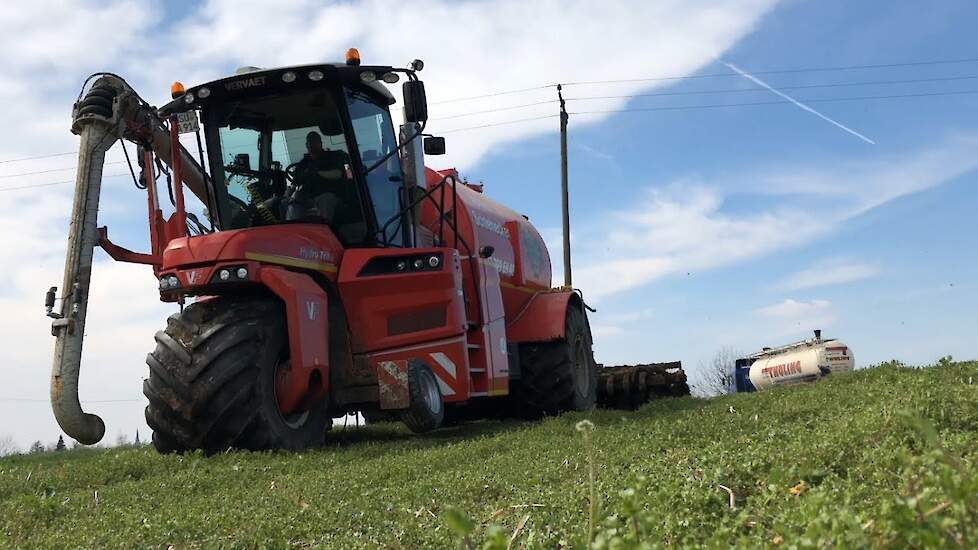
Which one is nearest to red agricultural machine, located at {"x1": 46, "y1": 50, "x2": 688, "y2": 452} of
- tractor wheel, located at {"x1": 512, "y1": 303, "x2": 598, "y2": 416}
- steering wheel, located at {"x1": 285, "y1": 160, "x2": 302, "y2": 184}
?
steering wheel, located at {"x1": 285, "y1": 160, "x2": 302, "y2": 184}

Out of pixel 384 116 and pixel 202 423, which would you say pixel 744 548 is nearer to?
pixel 202 423

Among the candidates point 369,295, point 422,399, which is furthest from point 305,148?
point 422,399

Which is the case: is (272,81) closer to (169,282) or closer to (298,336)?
(169,282)

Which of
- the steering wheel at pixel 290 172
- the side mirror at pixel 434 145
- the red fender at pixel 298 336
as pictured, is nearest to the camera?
the red fender at pixel 298 336

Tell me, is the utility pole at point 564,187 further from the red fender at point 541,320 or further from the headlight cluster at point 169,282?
the headlight cluster at point 169,282

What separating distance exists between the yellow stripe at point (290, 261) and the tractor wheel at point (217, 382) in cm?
37

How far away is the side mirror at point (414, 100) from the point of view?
8734 mm

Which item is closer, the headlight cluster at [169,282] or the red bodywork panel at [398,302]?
the headlight cluster at [169,282]

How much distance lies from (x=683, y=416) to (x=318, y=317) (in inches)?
128

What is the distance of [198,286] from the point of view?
24.8 feet

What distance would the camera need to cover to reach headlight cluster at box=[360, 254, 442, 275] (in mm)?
8461

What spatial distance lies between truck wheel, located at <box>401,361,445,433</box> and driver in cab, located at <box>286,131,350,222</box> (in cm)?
176

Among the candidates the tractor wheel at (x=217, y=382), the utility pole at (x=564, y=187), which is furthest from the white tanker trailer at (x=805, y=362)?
the tractor wheel at (x=217, y=382)

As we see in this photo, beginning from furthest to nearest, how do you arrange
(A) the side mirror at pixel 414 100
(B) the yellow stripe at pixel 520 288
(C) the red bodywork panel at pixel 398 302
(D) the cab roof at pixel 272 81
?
(B) the yellow stripe at pixel 520 288 < (A) the side mirror at pixel 414 100 < (D) the cab roof at pixel 272 81 < (C) the red bodywork panel at pixel 398 302
